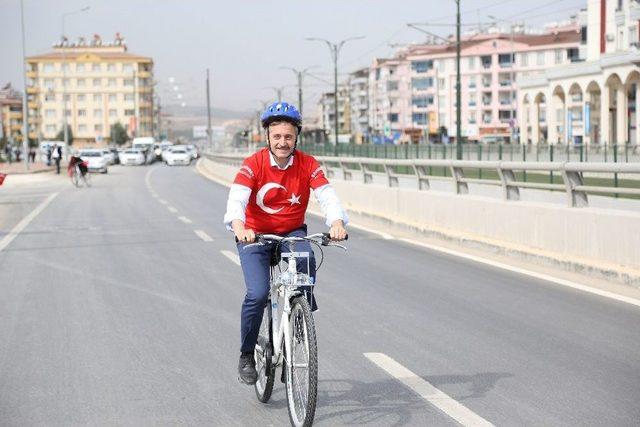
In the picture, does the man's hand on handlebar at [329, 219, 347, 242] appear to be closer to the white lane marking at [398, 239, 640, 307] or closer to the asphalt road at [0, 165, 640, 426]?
the asphalt road at [0, 165, 640, 426]

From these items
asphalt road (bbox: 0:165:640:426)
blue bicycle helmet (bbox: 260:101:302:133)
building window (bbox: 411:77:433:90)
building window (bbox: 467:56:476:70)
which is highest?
building window (bbox: 467:56:476:70)

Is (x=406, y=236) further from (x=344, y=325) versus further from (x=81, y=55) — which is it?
(x=81, y=55)

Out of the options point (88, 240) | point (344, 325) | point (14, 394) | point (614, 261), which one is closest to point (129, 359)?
point (14, 394)

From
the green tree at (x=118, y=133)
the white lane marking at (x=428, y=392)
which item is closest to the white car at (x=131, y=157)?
the white lane marking at (x=428, y=392)

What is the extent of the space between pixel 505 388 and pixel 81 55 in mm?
196459

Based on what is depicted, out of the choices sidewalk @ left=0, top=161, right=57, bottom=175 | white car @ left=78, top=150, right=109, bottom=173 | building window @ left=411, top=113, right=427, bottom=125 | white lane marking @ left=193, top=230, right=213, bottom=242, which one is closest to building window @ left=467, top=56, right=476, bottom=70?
building window @ left=411, top=113, right=427, bottom=125

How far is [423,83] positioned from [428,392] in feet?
521

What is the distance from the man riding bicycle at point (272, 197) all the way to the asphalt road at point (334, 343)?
74cm

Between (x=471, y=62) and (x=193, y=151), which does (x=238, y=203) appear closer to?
(x=193, y=151)

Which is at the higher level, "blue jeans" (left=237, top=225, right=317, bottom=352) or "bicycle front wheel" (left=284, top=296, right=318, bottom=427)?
"blue jeans" (left=237, top=225, right=317, bottom=352)

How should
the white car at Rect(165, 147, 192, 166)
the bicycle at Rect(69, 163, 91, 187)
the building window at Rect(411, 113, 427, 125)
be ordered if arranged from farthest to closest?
1. the building window at Rect(411, 113, 427, 125)
2. the white car at Rect(165, 147, 192, 166)
3. the bicycle at Rect(69, 163, 91, 187)

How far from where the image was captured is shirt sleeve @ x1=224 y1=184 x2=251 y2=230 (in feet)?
19.3

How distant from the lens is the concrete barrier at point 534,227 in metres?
11.4

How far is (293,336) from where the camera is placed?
5.61 metres
